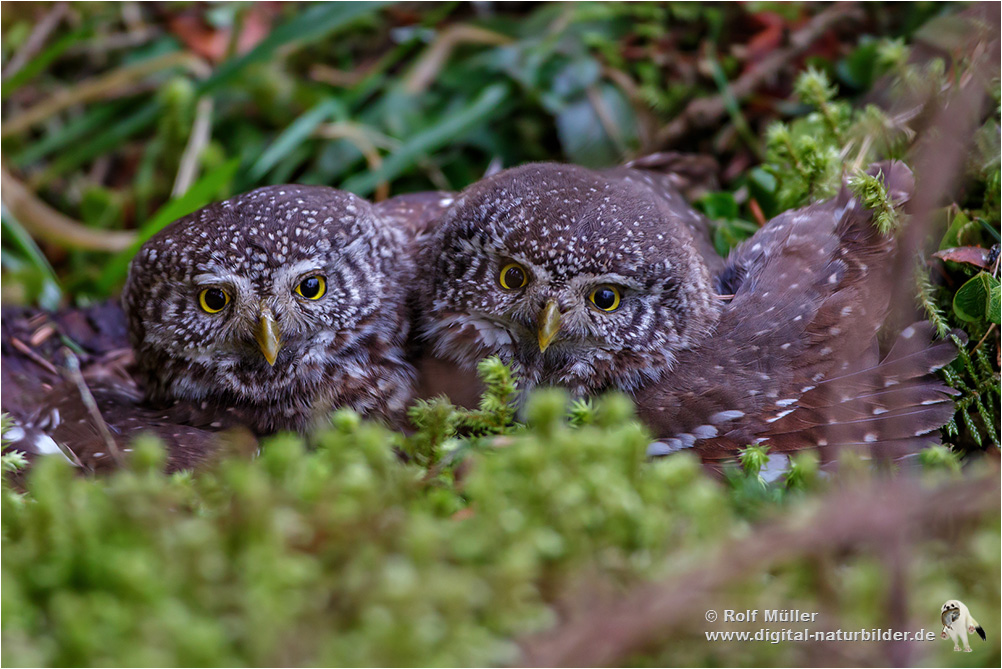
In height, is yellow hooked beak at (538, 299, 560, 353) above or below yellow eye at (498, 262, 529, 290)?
below

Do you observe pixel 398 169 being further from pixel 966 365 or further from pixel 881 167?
pixel 966 365

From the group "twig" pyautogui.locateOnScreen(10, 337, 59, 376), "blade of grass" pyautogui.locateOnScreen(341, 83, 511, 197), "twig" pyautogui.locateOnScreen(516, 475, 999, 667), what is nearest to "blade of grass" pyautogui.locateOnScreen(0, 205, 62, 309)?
"twig" pyautogui.locateOnScreen(10, 337, 59, 376)

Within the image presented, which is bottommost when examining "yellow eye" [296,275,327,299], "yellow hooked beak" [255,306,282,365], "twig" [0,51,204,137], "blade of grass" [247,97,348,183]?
"yellow hooked beak" [255,306,282,365]

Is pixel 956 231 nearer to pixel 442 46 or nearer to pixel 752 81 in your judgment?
pixel 752 81

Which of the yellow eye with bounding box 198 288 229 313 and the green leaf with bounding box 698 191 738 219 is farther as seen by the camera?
the green leaf with bounding box 698 191 738 219

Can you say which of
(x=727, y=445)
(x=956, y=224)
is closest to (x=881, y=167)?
(x=956, y=224)

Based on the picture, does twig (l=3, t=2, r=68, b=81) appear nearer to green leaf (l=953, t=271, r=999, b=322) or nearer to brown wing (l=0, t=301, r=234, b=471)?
brown wing (l=0, t=301, r=234, b=471)

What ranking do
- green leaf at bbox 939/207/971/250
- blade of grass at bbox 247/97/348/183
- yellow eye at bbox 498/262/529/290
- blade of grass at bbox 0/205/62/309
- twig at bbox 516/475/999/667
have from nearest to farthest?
twig at bbox 516/475/999/667, yellow eye at bbox 498/262/529/290, green leaf at bbox 939/207/971/250, blade of grass at bbox 0/205/62/309, blade of grass at bbox 247/97/348/183

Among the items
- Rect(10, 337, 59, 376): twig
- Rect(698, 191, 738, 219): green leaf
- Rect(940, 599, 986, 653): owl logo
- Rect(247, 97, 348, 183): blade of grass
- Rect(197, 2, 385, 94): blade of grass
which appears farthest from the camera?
Rect(247, 97, 348, 183): blade of grass
